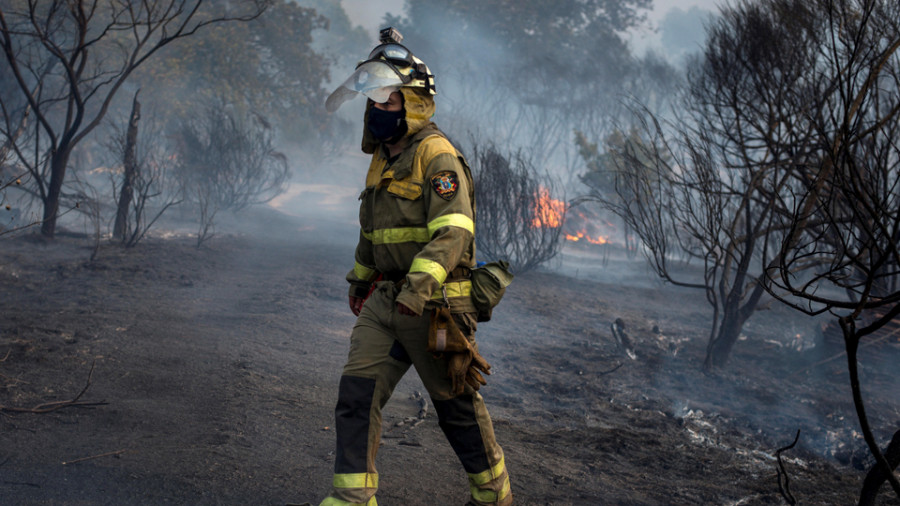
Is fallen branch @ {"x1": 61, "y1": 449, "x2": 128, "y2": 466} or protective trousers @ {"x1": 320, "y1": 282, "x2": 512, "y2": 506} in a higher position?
protective trousers @ {"x1": 320, "y1": 282, "x2": 512, "y2": 506}

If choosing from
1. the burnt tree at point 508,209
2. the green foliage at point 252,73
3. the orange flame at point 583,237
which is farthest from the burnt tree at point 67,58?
the orange flame at point 583,237

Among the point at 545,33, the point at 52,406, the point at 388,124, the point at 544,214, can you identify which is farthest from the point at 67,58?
the point at 545,33

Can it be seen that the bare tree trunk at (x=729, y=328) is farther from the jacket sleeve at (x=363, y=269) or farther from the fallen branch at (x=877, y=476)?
the jacket sleeve at (x=363, y=269)

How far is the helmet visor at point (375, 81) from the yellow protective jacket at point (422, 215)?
0.07 metres

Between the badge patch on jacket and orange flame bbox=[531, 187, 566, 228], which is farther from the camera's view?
orange flame bbox=[531, 187, 566, 228]

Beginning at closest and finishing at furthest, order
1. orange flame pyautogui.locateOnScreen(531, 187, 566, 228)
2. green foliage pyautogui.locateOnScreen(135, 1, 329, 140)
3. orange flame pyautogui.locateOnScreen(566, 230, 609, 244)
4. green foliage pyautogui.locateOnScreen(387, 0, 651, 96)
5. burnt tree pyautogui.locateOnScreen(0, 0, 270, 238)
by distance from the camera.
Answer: burnt tree pyautogui.locateOnScreen(0, 0, 270, 238), orange flame pyautogui.locateOnScreen(531, 187, 566, 228), orange flame pyautogui.locateOnScreen(566, 230, 609, 244), green foliage pyautogui.locateOnScreen(135, 1, 329, 140), green foliage pyautogui.locateOnScreen(387, 0, 651, 96)

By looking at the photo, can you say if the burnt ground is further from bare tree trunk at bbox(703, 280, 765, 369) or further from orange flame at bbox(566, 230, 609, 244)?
orange flame at bbox(566, 230, 609, 244)

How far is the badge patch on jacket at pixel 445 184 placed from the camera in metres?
2.28

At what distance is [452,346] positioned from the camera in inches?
87.1

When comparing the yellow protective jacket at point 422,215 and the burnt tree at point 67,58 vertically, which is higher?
the burnt tree at point 67,58

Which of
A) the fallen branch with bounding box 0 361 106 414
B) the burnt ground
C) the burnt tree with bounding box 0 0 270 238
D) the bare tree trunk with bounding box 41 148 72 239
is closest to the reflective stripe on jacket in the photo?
the burnt ground

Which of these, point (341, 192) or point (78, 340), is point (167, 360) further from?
point (341, 192)

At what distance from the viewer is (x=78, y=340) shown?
14.2 ft

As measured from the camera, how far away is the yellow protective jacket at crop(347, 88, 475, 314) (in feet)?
7.14
